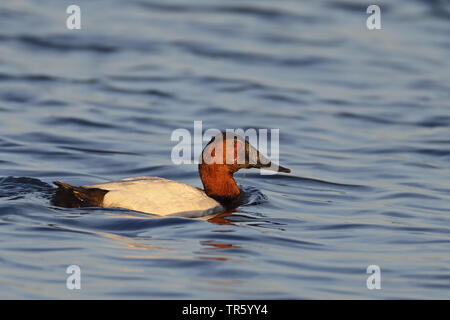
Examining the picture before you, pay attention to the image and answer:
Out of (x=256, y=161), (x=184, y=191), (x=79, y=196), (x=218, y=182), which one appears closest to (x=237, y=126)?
(x=256, y=161)

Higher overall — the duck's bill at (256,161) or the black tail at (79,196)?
the duck's bill at (256,161)

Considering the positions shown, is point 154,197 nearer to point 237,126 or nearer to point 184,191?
point 184,191

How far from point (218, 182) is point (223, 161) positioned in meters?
0.24

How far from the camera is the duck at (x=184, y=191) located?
29.2ft

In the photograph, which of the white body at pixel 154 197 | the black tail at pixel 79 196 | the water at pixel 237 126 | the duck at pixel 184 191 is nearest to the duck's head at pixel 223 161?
the duck at pixel 184 191

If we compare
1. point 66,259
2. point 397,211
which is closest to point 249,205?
point 397,211

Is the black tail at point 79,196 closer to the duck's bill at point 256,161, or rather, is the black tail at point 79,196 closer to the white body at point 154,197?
the white body at point 154,197

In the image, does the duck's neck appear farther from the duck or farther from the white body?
the white body

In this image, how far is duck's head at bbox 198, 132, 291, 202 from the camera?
959 cm

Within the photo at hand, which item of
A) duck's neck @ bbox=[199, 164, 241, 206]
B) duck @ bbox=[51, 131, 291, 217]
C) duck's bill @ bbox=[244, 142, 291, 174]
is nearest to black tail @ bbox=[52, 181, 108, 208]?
duck @ bbox=[51, 131, 291, 217]

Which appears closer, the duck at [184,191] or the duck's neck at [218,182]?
the duck at [184,191]

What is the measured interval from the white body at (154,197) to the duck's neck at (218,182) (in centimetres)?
46

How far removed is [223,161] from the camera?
9.63m

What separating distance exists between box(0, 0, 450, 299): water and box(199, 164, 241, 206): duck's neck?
0.22 metres
